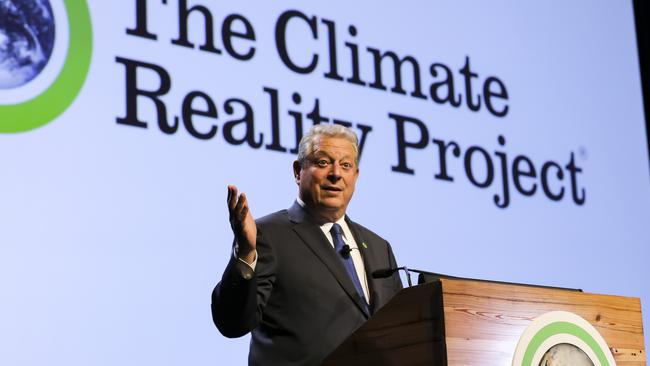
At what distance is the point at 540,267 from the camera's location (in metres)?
4.34

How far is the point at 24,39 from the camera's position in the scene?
3.22 meters

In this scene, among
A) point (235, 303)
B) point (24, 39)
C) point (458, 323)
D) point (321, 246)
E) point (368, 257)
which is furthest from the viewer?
point (24, 39)

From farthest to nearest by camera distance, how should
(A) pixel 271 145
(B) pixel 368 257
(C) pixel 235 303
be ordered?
(A) pixel 271 145 → (B) pixel 368 257 → (C) pixel 235 303

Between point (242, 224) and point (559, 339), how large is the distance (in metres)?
0.71

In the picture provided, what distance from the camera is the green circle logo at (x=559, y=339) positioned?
211cm

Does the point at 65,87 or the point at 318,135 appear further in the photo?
the point at 65,87

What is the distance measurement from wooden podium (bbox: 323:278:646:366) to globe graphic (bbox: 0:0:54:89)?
151cm

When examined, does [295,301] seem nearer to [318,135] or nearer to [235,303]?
[235,303]

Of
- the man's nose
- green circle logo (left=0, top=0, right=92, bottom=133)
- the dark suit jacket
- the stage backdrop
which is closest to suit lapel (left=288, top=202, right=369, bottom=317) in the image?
the dark suit jacket

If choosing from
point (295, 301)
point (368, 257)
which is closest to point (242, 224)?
point (295, 301)

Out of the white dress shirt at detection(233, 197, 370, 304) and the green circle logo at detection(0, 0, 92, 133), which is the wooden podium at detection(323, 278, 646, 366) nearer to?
the white dress shirt at detection(233, 197, 370, 304)

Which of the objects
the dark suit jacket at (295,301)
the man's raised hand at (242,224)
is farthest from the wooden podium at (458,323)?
the man's raised hand at (242,224)

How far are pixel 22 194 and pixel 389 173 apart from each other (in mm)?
1474

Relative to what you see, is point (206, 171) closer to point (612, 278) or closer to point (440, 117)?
point (440, 117)
